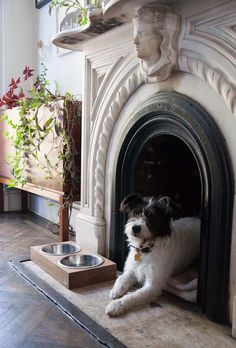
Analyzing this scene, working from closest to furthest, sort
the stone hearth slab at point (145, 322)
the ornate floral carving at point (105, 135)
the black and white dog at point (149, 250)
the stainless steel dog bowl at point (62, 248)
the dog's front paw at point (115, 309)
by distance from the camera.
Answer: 1. the stone hearth slab at point (145, 322)
2. the dog's front paw at point (115, 309)
3. the black and white dog at point (149, 250)
4. the ornate floral carving at point (105, 135)
5. the stainless steel dog bowl at point (62, 248)

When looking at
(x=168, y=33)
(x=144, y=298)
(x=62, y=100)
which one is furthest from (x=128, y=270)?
(x=62, y=100)

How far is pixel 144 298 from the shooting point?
2096 millimetres

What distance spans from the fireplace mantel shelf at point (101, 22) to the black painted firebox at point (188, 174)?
544mm

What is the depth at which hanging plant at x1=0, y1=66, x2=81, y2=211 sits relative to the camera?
327cm

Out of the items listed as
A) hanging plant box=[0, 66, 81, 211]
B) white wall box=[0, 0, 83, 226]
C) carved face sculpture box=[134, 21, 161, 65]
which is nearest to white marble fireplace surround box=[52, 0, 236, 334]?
carved face sculpture box=[134, 21, 161, 65]

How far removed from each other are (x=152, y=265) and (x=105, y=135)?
3.68ft

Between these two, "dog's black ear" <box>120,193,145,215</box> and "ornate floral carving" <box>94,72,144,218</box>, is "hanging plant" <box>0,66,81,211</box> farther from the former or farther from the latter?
"dog's black ear" <box>120,193,145,215</box>

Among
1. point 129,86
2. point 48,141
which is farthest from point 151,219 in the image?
point 48,141

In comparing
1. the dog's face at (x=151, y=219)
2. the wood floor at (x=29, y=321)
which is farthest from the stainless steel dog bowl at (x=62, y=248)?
the dog's face at (x=151, y=219)

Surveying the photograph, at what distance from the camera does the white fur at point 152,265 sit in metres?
→ 2.08

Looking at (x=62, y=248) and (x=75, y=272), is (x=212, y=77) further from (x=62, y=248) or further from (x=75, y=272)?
(x=62, y=248)

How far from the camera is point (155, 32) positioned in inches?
82.4

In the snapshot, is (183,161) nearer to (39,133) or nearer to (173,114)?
(173,114)

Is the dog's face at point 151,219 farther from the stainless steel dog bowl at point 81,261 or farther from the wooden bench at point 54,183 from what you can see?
the wooden bench at point 54,183
